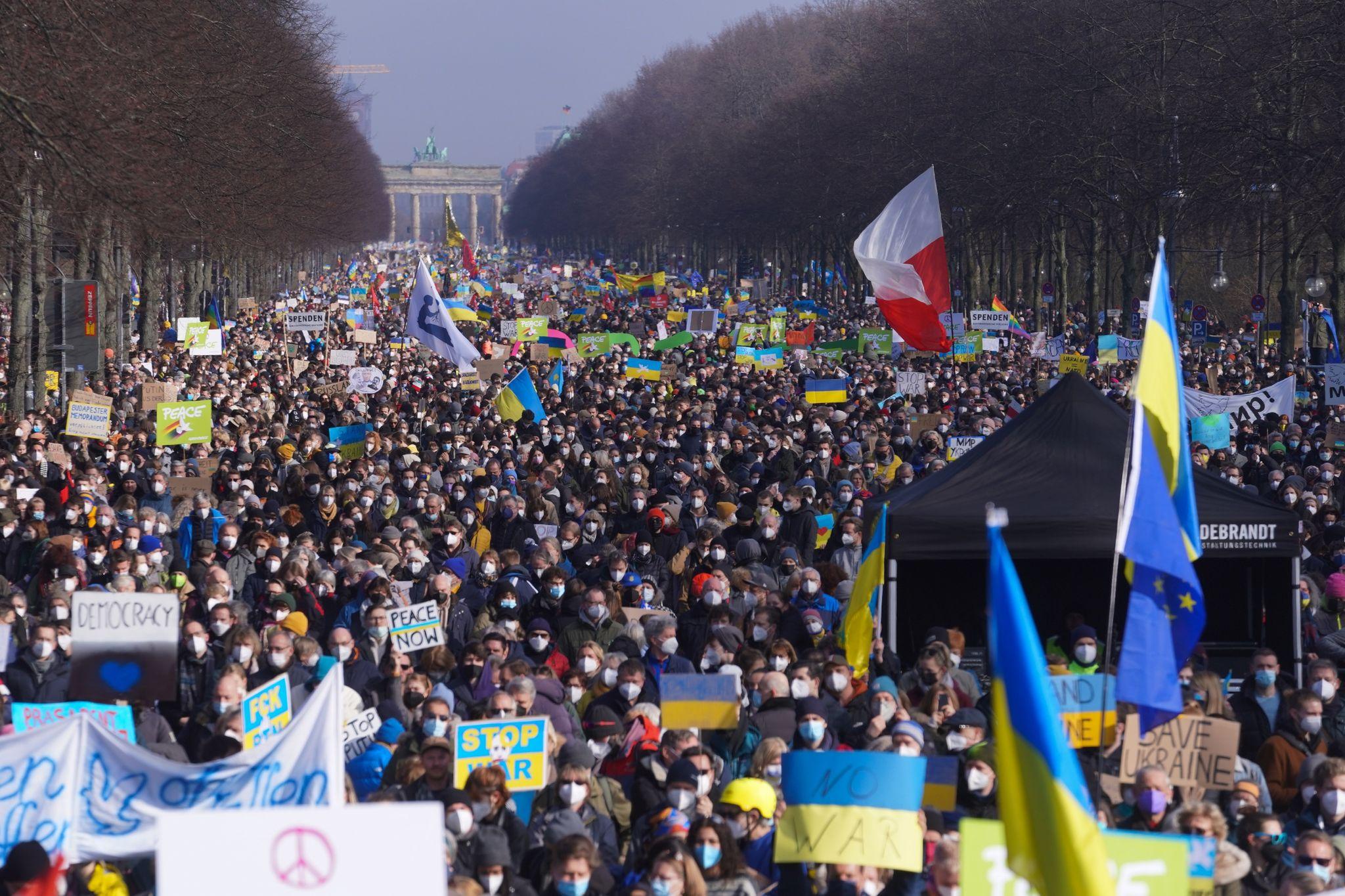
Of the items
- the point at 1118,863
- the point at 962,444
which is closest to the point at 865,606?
the point at 1118,863

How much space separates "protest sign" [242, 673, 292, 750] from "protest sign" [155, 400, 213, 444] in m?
12.2

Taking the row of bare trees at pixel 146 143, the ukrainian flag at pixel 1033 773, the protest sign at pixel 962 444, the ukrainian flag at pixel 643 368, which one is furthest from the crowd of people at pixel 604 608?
the row of bare trees at pixel 146 143

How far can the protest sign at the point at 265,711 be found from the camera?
1001cm

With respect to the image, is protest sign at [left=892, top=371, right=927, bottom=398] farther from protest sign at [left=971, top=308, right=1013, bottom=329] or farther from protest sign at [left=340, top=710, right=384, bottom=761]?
protest sign at [left=340, top=710, right=384, bottom=761]

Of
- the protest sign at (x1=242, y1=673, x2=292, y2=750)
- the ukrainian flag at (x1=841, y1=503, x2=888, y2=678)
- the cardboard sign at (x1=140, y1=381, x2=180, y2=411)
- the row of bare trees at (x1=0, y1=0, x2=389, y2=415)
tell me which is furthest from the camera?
the cardboard sign at (x1=140, y1=381, x2=180, y2=411)

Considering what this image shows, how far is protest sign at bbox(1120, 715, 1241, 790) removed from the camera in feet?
30.9

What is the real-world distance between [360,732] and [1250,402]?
50.4 feet

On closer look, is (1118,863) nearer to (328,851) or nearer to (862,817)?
(862,817)

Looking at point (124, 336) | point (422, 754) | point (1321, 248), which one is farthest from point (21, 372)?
point (1321, 248)

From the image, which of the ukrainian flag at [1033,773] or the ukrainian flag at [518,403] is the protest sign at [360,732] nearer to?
the ukrainian flag at [1033,773]

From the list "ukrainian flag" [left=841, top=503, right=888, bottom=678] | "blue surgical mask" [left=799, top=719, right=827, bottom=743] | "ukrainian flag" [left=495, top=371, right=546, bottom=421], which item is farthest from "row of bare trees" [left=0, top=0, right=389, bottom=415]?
"blue surgical mask" [left=799, top=719, right=827, bottom=743]

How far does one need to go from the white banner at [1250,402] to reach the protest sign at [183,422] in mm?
10822

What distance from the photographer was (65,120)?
20078mm

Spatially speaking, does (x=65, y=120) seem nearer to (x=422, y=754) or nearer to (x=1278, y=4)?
(x=422, y=754)
